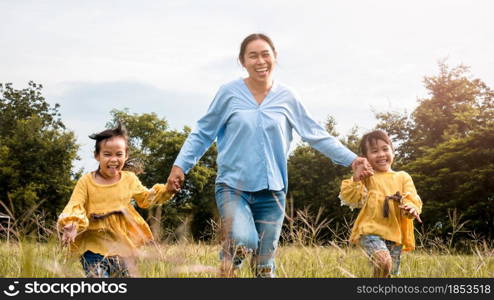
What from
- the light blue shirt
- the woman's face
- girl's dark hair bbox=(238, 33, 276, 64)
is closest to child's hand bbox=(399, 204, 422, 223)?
the light blue shirt

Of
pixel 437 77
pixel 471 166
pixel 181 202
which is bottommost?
pixel 181 202

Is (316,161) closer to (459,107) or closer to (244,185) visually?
(459,107)

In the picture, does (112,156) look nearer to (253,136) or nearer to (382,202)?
(253,136)

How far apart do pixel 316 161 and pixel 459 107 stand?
9802 millimetres

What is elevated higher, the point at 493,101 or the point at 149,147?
the point at 493,101

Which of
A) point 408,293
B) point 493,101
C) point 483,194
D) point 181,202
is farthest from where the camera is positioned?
point 181,202

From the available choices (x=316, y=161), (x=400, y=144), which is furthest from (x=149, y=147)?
(x=400, y=144)

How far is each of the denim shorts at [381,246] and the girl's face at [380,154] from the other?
2.37 ft

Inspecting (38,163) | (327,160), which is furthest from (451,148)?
(38,163)

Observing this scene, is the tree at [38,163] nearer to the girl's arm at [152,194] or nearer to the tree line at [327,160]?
the tree line at [327,160]

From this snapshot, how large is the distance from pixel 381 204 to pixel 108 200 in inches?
101

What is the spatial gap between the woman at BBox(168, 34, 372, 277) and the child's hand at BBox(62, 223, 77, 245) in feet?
2.74

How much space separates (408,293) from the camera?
10.3ft

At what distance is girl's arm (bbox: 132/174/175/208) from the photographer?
475 centimetres
